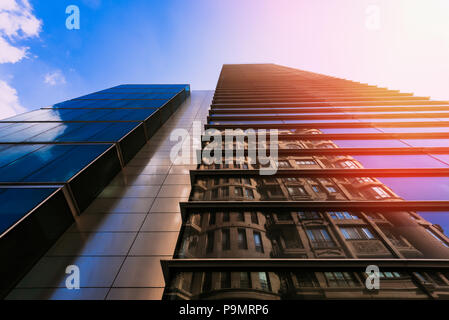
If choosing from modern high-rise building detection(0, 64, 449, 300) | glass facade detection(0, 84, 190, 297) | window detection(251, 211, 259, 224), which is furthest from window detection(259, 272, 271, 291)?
glass facade detection(0, 84, 190, 297)

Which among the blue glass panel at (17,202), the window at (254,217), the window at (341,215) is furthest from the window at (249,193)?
the blue glass panel at (17,202)

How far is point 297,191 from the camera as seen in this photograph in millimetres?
6781

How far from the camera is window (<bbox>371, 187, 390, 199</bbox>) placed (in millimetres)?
6319

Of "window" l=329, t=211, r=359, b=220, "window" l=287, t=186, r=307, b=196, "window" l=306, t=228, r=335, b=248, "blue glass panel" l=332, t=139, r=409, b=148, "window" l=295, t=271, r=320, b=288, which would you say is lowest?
"window" l=295, t=271, r=320, b=288

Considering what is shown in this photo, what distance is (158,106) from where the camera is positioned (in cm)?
1567

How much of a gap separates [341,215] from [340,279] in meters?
2.29

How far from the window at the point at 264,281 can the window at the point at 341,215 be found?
10.4 ft

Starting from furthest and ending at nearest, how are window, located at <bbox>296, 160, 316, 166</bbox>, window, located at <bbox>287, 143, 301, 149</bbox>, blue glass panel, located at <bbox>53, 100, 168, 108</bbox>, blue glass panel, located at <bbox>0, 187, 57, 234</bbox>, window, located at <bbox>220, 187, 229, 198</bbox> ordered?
blue glass panel, located at <bbox>53, 100, 168, 108</bbox>, window, located at <bbox>287, 143, 301, 149</bbox>, window, located at <bbox>296, 160, 316, 166</bbox>, window, located at <bbox>220, 187, 229, 198</bbox>, blue glass panel, located at <bbox>0, 187, 57, 234</bbox>

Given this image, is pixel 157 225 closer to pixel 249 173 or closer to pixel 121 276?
pixel 121 276

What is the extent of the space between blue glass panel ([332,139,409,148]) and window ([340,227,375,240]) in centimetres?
577

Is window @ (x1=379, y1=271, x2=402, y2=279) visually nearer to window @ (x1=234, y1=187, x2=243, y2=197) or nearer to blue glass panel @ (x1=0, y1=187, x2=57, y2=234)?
window @ (x1=234, y1=187, x2=243, y2=197)

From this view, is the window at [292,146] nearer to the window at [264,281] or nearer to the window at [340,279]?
the window at [340,279]
